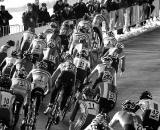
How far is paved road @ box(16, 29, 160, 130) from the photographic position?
15.9 meters

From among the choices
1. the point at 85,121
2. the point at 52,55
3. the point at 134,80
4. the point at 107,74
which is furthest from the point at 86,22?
the point at 85,121

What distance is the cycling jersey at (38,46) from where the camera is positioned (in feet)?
52.6

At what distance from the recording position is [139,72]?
1983 centimetres

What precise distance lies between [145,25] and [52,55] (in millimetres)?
17031

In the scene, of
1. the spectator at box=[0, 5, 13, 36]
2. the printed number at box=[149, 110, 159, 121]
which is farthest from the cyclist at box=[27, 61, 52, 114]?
the spectator at box=[0, 5, 13, 36]

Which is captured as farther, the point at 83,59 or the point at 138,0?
the point at 138,0

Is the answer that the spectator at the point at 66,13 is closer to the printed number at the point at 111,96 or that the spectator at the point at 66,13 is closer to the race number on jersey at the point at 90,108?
→ the printed number at the point at 111,96

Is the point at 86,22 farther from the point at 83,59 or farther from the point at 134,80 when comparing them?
the point at 83,59

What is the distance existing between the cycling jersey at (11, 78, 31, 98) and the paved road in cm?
124

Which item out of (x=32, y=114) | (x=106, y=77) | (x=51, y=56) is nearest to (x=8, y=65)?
(x=51, y=56)

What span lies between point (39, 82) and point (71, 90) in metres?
0.98

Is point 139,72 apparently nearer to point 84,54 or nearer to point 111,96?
point 84,54

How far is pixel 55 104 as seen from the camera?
12.3 m

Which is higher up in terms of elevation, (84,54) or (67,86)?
(84,54)
